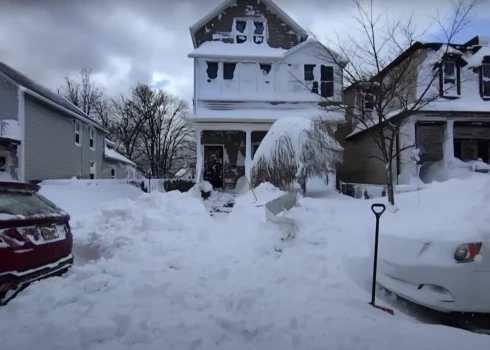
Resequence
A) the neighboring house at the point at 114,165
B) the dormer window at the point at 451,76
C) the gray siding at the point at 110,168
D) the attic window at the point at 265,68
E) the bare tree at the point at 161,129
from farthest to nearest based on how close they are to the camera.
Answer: the bare tree at the point at 161,129 < the neighboring house at the point at 114,165 < the gray siding at the point at 110,168 < the attic window at the point at 265,68 < the dormer window at the point at 451,76

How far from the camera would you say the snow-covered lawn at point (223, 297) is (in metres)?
3.00

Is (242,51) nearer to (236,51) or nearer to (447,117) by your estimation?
(236,51)

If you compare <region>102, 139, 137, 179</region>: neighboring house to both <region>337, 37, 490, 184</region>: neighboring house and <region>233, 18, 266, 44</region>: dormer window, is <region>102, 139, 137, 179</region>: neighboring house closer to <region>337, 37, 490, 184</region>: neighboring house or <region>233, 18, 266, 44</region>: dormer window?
<region>233, 18, 266, 44</region>: dormer window

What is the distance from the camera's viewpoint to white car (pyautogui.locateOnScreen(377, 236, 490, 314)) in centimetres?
352

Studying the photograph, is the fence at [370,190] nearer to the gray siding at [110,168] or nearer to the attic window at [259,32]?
the attic window at [259,32]

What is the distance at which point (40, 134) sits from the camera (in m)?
18.0

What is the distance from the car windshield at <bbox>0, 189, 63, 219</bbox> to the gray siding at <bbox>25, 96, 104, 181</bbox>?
1381 centimetres

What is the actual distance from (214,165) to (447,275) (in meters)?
17.0

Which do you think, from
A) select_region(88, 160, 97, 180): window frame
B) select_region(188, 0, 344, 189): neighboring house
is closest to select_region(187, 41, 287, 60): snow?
select_region(188, 0, 344, 189): neighboring house

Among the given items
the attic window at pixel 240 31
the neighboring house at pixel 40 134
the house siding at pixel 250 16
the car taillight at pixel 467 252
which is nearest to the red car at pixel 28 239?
the car taillight at pixel 467 252

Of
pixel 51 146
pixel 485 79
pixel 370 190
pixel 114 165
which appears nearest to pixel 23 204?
pixel 370 190

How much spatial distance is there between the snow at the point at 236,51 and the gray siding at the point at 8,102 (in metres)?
8.20

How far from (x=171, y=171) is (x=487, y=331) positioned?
45388 millimetres

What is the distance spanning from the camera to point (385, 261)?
14.2ft
